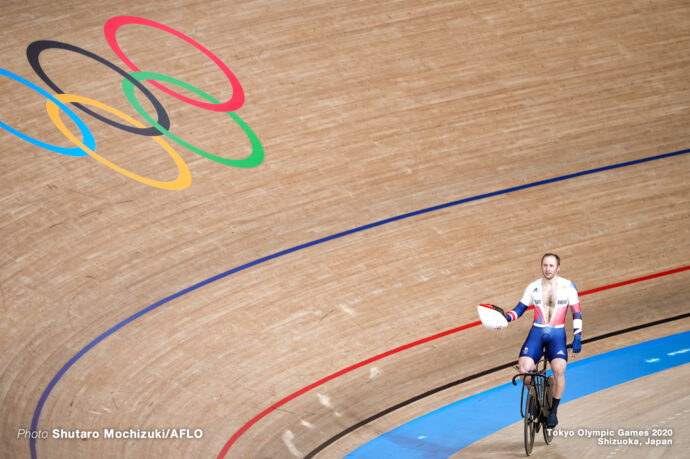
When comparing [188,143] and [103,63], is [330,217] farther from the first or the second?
[103,63]

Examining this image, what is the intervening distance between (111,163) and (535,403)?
3719 mm

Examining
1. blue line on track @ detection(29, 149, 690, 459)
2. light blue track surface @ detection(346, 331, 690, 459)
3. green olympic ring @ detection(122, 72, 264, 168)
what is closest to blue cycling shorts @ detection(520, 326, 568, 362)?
light blue track surface @ detection(346, 331, 690, 459)

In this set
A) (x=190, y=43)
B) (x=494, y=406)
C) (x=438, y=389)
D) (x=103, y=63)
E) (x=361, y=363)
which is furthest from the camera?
(x=190, y=43)

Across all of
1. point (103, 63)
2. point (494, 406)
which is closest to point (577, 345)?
point (494, 406)

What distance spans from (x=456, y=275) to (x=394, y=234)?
587 millimetres

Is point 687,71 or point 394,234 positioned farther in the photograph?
point 687,71

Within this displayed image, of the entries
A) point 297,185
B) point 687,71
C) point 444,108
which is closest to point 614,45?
point 687,71

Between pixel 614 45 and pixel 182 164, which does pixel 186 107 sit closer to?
pixel 182 164

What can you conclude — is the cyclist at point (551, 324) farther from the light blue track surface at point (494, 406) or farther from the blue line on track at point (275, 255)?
the blue line on track at point (275, 255)

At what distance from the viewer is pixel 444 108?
6.39m

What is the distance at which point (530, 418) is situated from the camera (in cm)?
378

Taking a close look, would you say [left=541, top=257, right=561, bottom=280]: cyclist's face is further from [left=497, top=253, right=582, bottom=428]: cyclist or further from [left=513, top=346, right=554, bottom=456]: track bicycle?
[left=513, top=346, right=554, bottom=456]: track bicycle

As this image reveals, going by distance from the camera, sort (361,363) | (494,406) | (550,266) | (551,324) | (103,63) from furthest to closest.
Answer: (103,63)
(361,363)
(494,406)
(551,324)
(550,266)

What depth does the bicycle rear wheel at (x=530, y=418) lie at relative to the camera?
376 cm
